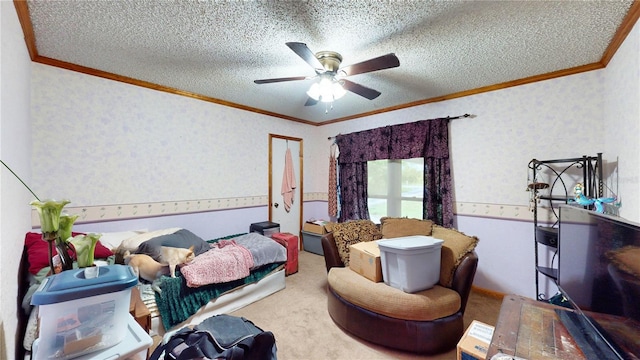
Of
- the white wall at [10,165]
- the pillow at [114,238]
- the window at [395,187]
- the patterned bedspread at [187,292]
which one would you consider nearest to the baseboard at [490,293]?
the window at [395,187]

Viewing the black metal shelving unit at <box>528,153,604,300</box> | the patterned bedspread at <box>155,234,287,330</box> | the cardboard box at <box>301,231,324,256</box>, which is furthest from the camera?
the cardboard box at <box>301,231,324,256</box>

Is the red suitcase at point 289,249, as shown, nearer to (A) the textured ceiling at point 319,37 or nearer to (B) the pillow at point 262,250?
(B) the pillow at point 262,250

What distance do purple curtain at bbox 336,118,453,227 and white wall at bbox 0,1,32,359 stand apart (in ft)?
11.6

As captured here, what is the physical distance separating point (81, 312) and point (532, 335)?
5.72 feet

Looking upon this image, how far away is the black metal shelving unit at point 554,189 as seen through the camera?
2162 mm

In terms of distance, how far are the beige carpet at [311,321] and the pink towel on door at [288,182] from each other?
56.1 inches

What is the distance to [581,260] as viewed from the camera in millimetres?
1098

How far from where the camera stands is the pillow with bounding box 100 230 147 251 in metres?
2.22

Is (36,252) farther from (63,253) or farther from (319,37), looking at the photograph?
(319,37)

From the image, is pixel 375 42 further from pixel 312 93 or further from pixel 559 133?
pixel 559 133

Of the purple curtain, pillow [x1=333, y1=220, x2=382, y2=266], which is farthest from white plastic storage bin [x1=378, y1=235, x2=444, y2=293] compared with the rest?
the purple curtain

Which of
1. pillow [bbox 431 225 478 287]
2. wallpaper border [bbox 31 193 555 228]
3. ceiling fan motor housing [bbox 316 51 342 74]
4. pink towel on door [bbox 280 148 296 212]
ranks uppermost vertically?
ceiling fan motor housing [bbox 316 51 342 74]

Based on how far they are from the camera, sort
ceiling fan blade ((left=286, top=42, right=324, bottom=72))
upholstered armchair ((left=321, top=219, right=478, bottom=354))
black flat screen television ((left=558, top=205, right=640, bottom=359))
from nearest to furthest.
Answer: black flat screen television ((left=558, top=205, right=640, bottom=359)) < ceiling fan blade ((left=286, top=42, right=324, bottom=72)) < upholstered armchair ((left=321, top=219, right=478, bottom=354))

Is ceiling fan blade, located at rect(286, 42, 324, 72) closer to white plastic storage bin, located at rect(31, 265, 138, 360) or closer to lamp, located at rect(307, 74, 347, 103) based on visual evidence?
lamp, located at rect(307, 74, 347, 103)
